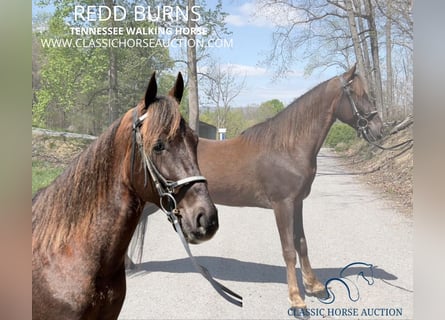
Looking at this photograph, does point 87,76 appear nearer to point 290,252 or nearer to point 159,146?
point 159,146

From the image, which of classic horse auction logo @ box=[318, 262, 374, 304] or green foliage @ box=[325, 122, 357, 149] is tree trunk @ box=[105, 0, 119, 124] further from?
classic horse auction logo @ box=[318, 262, 374, 304]

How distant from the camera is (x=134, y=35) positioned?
8.38 feet

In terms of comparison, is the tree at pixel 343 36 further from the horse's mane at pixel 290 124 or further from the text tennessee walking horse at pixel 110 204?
the text tennessee walking horse at pixel 110 204

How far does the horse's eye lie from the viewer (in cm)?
151

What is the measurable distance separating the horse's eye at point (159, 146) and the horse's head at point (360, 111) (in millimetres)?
1722

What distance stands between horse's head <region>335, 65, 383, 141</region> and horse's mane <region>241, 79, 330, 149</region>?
0.58 feet

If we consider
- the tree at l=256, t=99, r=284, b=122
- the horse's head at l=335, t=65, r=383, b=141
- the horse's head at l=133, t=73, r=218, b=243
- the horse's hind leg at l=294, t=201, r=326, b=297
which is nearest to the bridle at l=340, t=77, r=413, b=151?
the horse's head at l=335, t=65, r=383, b=141
